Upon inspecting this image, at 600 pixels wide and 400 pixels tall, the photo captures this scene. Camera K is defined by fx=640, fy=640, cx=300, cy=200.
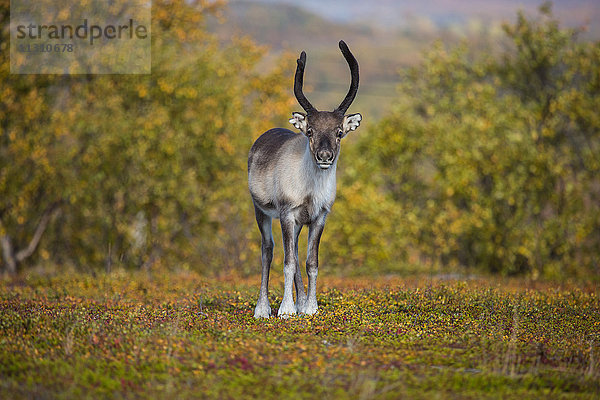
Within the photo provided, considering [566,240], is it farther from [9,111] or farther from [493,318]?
[9,111]

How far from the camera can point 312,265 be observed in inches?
477

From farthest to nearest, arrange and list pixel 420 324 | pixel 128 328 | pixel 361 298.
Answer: pixel 361 298, pixel 420 324, pixel 128 328

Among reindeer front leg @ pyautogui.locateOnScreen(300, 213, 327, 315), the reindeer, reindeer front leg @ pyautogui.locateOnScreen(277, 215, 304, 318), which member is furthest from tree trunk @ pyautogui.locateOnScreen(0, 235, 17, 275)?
reindeer front leg @ pyautogui.locateOnScreen(300, 213, 327, 315)

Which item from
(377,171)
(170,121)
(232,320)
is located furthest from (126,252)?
(232,320)

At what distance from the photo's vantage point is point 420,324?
429 inches

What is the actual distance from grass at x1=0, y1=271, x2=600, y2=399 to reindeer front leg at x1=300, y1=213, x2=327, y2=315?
0.93 feet

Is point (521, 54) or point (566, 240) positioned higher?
point (521, 54)

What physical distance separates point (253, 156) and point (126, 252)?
16.3m

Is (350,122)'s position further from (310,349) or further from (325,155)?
(310,349)

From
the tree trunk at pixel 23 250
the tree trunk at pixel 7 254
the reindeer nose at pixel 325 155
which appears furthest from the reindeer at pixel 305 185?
the tree trunk at pixel 7 254

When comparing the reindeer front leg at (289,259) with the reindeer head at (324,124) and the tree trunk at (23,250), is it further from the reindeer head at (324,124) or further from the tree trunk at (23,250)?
the tree trunk at (23,250)

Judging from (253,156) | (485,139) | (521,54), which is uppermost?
(521,54)

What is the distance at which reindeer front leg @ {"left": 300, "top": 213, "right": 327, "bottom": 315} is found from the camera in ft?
39.4

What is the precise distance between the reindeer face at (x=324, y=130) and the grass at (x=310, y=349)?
2857mm
